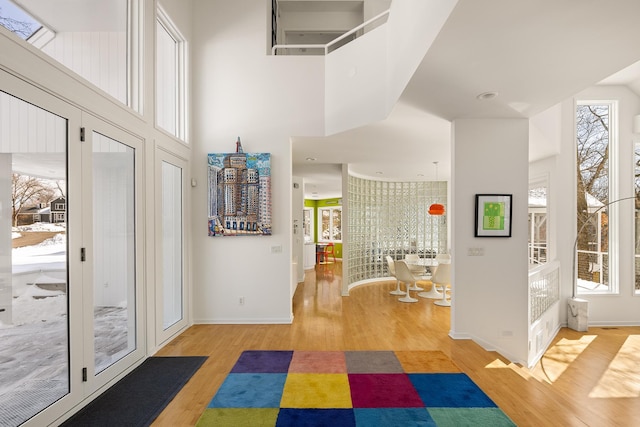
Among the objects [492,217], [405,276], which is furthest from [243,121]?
[405,276]

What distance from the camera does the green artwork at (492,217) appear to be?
3.88m

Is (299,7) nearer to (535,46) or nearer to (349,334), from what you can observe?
(535,46)

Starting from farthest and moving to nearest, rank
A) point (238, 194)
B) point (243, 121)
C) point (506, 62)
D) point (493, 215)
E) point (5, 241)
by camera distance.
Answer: point (243, 121), point (238, 194), point (493, 215), point (506, 62), point (5, 241)

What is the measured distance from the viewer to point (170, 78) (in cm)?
414

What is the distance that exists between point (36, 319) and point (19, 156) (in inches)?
42.7

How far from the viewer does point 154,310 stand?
137 inches

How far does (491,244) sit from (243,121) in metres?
3.76

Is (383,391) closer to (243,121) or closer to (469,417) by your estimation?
(469,417)

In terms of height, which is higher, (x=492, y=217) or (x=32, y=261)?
(x=492, y=217)

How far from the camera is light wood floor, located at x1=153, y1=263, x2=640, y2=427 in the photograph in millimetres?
2559

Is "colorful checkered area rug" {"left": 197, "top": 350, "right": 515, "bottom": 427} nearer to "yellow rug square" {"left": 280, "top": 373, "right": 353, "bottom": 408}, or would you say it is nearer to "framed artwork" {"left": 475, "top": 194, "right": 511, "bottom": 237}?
"yellow rug square" {"left": 280, "top": 373, "right": 353, "bottom": 408}

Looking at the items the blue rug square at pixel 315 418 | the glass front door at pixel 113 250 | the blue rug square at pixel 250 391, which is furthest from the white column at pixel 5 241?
the blue rug square at pixel 315 418

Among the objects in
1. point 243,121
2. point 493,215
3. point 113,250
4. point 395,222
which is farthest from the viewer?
point 395,222

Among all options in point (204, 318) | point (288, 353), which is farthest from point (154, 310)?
point (288, 353)
